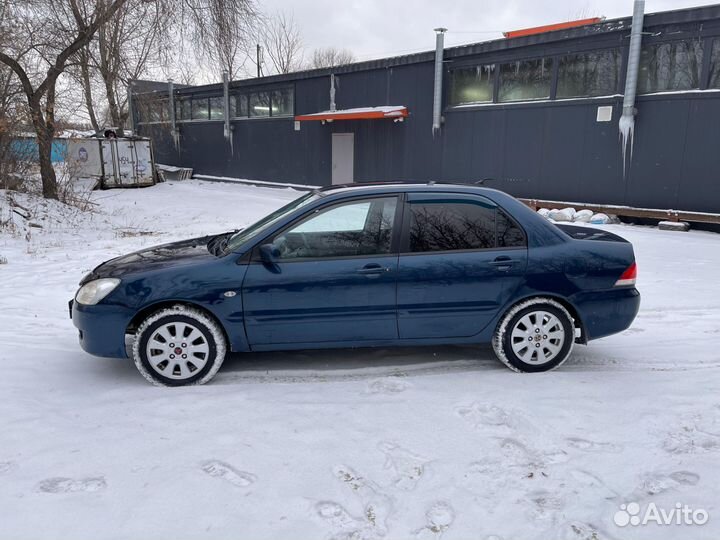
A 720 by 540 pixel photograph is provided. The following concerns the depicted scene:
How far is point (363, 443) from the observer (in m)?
3.12

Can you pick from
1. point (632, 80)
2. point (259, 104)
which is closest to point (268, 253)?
point (632, 80)

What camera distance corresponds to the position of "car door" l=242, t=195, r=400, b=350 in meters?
3.89

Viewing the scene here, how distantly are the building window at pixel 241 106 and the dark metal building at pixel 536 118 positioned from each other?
5.36 feet

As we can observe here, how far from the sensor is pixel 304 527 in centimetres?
245

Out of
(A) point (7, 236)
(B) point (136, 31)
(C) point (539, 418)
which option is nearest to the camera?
(C) point (539, 418)

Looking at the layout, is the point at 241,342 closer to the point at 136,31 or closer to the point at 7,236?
the point at 7,236

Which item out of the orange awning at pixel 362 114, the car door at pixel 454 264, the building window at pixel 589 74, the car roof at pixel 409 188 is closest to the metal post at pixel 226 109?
the orange awning at pixel 362 114

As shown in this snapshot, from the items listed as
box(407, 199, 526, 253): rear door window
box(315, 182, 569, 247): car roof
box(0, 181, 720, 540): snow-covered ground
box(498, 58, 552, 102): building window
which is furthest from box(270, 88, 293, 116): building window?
box(407, 199, 526, 253): rear door window

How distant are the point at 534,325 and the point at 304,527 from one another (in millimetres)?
2408

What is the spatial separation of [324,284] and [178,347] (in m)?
1.14

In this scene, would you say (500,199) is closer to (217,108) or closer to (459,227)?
(459,227)

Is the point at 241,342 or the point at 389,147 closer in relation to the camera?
the point at 241,342

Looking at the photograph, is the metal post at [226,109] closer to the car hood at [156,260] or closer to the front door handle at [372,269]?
the car hood at [156,260]

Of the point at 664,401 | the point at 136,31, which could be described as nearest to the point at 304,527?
the point at 664,401
